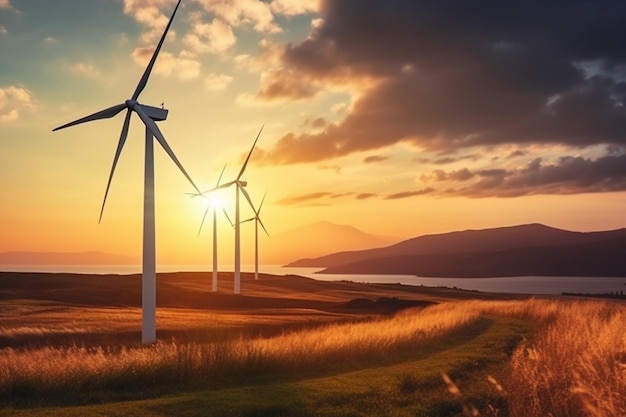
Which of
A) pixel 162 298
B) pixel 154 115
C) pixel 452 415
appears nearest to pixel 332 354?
pixel 452 415

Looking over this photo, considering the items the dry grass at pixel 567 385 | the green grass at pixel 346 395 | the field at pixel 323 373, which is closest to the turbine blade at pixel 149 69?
the field at pixel 323 373

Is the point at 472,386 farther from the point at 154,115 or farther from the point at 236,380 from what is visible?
the point at 154,115

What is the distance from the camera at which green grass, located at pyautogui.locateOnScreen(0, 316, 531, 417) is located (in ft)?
60.3

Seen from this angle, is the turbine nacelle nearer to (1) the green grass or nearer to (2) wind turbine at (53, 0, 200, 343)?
(2) wind turbine at (53, 0, 200, 343)

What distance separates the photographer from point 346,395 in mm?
20344

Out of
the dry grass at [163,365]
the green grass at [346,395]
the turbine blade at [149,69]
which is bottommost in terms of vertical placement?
the green grass at [346,395]

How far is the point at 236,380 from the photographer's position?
23.6 m

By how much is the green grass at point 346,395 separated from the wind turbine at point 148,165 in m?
11.8

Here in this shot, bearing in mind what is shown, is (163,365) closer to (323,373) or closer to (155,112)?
(323,373)

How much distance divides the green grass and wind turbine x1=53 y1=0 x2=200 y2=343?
38.6ft

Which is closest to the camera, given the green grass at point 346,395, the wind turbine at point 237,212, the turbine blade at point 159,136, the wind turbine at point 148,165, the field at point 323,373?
the field at point 323,373

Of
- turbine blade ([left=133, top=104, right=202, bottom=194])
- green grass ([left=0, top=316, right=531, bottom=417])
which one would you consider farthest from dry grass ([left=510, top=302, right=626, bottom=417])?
turbine blade ([left=133, top=104, right=202, bottom=194])

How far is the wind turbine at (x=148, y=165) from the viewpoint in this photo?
3403 cm

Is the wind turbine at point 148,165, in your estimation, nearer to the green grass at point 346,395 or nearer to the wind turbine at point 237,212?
the green grass at point 346,395
